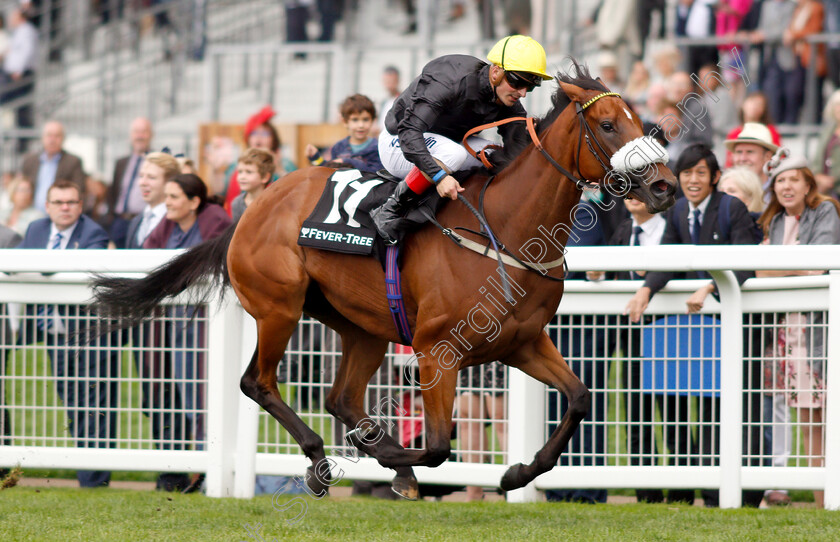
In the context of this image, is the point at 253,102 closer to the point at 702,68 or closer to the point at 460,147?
the point at 702,68

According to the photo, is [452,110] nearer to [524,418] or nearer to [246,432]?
[524,418]

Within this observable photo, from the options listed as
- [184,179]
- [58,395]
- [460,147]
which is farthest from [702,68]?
[58,395]

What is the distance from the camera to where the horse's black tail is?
220 inches

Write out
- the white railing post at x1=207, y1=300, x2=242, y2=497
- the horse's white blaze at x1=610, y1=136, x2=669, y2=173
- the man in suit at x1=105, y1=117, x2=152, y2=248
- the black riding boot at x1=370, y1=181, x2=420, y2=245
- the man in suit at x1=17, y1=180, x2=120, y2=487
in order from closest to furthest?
the horse's white blaze at x1=610, y1=136, x2=669, y2=173 → the black riding boot at x1=370, y1=181, x2=420, y2=245 → the white railing post at x1=207, y1=300, x2=242, y2=497 → the man in suit at x1=17, y1=180, x2=120, y2=487 → the man in suit at x1=105, y1=117, x2=152, y2=248

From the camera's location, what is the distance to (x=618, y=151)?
4.43 meters

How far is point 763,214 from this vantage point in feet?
21.1

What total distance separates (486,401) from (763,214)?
192 centimetres

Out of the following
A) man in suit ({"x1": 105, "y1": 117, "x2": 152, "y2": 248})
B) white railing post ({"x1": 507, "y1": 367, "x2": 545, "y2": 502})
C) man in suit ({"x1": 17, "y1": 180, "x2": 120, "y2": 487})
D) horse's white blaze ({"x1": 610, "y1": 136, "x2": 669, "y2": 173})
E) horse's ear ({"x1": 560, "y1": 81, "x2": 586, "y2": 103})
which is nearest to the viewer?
horse's white blaze ({"x1": 610, "y1": 136, "x2": 669, "y2": 173})

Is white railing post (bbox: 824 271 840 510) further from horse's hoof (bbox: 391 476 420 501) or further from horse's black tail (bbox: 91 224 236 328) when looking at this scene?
horse's black tail (bbox: 91 224 236 328)

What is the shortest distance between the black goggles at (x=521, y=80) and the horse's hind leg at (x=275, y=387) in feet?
4.81

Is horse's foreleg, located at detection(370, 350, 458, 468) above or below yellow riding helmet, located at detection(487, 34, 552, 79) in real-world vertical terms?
below

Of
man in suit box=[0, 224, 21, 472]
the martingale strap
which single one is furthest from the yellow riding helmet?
man in suit box=[0, 224, 21, 472]

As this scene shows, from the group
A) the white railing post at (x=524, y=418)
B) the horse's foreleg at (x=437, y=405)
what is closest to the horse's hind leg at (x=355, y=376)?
the horse's foreleg at (x=437, y=405)

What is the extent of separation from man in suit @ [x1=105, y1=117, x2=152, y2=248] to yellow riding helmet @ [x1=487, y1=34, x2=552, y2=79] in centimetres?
467
